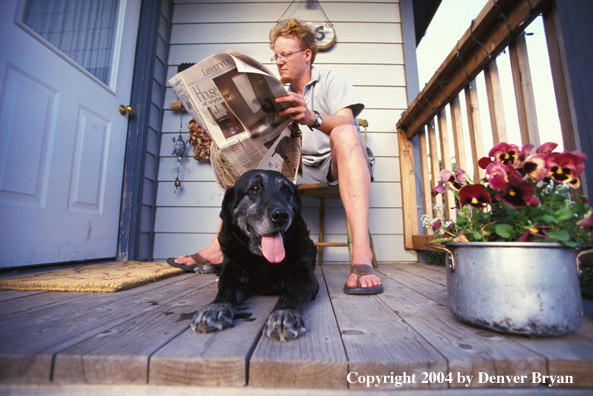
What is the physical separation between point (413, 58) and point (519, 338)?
310cm

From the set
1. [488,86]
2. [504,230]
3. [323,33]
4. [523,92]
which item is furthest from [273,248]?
[323,33]

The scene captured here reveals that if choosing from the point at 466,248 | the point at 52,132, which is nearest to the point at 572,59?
the point at 466,248

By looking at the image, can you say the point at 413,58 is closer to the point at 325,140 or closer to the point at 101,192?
the point at 325,140

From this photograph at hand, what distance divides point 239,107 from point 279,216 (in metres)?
0.63

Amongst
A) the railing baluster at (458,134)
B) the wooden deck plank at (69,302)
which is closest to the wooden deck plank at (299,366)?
the wooden deck plank at (69,302)

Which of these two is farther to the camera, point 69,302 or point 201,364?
point 69,302

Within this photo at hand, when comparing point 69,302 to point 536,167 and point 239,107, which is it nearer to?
point 239,107

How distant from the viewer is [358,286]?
1.39 metres

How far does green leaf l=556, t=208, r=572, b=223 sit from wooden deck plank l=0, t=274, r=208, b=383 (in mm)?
1333

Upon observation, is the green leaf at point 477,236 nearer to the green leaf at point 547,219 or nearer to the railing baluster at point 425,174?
the green leaf at point 547,219

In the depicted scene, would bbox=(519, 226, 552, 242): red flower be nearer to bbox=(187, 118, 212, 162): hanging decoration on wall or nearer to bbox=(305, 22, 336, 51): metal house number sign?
bbox=(187, 118, 212, 162): hanging decoration on wall

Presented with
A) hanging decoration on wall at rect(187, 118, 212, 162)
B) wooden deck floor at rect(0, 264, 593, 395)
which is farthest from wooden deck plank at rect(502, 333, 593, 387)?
hanging decoration on wall at rect(187, 118, 212, 162)

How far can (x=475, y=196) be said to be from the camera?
88cm

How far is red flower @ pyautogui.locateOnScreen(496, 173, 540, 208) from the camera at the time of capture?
2.56ft
